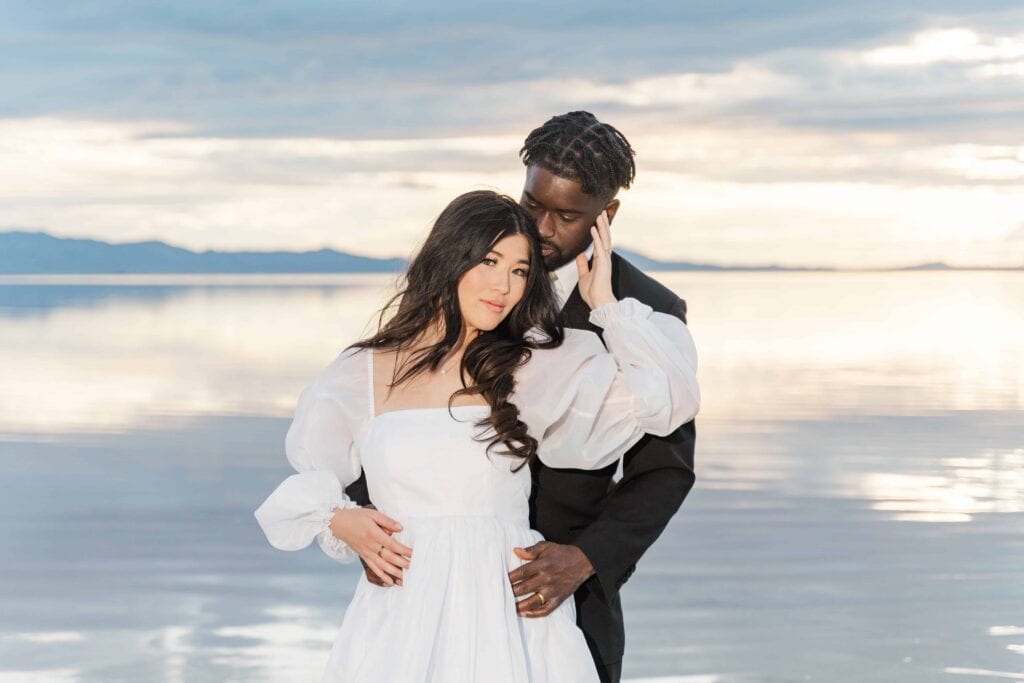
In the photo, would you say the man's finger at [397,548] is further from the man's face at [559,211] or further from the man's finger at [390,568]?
the man's face at [559,211]

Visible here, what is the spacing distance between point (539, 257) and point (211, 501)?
17.4ft

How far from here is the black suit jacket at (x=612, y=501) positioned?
2783 millimetres

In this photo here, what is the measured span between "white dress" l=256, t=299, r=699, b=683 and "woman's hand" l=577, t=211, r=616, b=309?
45 millimetres

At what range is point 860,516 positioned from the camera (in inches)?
294

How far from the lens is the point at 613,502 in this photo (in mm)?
2834

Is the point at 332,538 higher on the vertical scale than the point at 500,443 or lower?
lower

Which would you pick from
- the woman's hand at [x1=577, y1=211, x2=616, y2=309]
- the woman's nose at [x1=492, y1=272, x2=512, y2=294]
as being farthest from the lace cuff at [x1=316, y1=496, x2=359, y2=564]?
the woman's hand at [x1=577, y1=211, x2=616, y2=309]

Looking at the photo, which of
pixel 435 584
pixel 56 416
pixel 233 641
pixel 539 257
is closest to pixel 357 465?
pixel 435 584

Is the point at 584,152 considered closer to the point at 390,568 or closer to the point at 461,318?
the point at 461,318

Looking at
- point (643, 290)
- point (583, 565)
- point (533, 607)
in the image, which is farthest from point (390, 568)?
point (643, 290)

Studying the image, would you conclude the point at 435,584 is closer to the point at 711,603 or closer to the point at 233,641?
the point at 233,641

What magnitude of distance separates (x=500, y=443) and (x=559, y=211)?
47 centimetres

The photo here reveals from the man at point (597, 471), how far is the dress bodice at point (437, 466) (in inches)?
6.7

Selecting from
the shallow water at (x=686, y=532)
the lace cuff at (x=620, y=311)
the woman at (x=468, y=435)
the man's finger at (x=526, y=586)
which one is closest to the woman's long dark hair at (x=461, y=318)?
the woman at (x=468, y=435)
